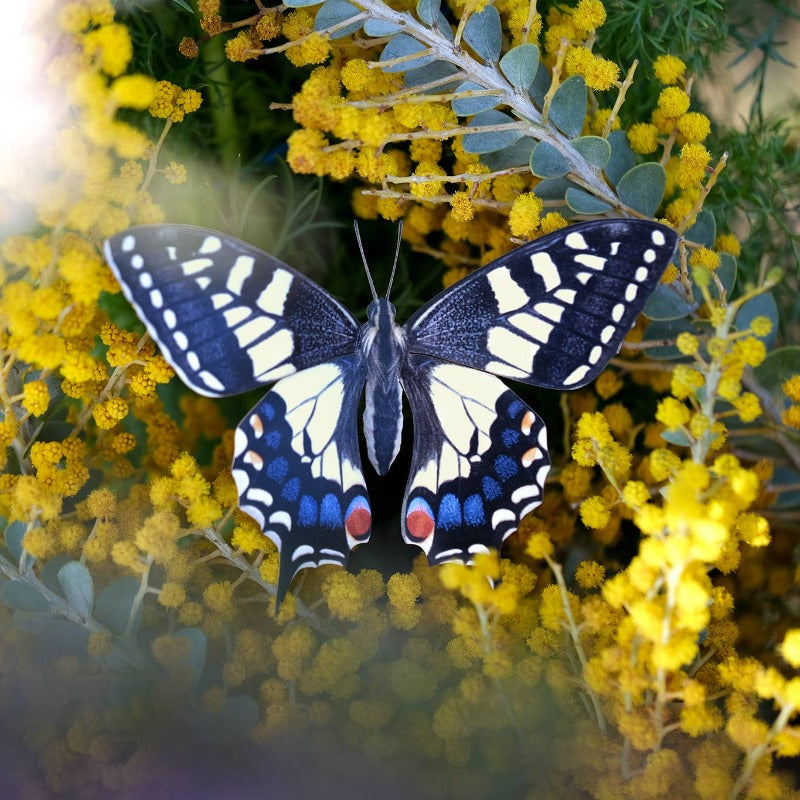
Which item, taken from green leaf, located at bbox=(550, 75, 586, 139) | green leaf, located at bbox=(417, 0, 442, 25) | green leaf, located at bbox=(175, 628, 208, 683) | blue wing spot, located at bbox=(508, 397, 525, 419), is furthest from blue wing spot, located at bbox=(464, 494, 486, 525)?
green leaf, located at bbox=(417, 0, 442, 25)

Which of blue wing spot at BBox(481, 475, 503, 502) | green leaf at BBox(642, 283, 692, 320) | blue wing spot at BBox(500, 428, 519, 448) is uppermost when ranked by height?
green leaf at BBox(642, 283, 692, 320)

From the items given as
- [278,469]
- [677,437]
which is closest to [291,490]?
[278,469]

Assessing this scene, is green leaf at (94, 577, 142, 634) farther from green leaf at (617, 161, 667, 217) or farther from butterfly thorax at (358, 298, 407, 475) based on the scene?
green leaf at (617, 161, 667, 217)

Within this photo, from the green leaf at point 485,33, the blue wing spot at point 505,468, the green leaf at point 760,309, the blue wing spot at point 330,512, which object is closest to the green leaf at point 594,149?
the green leaf at point 485,33

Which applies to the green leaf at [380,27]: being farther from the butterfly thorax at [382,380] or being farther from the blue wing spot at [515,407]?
the blue wing spot at [515,407]

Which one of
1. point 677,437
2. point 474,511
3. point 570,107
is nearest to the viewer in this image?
point 677,437

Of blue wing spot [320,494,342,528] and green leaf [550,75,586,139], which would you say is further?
blue wing spot [320,494,342,528]

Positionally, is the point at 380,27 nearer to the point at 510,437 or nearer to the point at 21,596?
the point at 510,437
